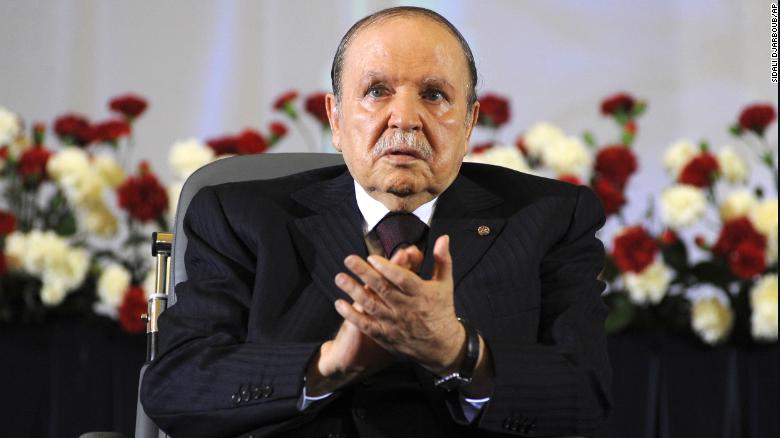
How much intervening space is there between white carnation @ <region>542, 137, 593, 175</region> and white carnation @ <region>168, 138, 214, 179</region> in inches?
36.6

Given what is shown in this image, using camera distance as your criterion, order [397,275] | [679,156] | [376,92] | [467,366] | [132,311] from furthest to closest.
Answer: [679,156]
[132,311]
[376,92]
[467,366]
[397,275]

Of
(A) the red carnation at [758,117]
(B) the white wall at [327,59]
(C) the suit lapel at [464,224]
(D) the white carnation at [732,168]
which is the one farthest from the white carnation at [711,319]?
(B) the white wall at [327,59]

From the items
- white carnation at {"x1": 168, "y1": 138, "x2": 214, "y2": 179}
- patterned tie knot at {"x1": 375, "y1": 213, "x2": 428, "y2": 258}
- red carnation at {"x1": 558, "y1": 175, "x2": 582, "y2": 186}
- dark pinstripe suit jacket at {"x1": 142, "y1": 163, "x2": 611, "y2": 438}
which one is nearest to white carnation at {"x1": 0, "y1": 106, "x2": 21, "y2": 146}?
white carnation at {"x1": 168, "y1": 138, "x2": 214, "y2": 179}

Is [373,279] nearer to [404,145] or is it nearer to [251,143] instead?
[404,145]

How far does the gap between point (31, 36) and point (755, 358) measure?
2640 millimetres

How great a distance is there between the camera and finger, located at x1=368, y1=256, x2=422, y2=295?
1416 mm

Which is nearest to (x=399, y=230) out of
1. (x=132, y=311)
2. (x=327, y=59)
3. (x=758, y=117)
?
(x=132, y=311)

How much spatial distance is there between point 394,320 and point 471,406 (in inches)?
9.3

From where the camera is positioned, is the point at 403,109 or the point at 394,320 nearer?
the point at 394,320

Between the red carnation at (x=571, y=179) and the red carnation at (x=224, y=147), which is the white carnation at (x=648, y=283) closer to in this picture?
the red carnation at (x=571, y=179)

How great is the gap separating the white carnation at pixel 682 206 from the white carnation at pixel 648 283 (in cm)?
15

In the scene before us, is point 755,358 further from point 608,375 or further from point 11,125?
point 11,125

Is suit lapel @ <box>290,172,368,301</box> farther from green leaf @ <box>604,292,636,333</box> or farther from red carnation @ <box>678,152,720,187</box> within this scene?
red carnation @ <box>678,152,720,187</box>

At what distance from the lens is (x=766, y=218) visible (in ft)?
8.82
